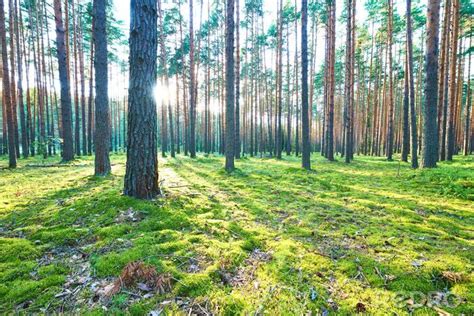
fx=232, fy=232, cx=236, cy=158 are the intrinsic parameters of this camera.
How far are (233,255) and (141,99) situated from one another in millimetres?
3200

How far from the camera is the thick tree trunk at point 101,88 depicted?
22.2 ft

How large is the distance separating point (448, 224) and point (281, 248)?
2.98m

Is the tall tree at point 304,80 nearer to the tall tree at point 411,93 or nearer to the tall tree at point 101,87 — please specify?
the tall tree at point 411,93

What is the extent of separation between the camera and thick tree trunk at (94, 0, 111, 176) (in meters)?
6.78

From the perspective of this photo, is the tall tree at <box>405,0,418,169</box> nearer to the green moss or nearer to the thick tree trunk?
the thick tree trunk

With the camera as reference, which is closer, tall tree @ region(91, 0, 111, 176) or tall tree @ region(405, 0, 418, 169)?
tall tree @ region(91, 0, 111, 176)

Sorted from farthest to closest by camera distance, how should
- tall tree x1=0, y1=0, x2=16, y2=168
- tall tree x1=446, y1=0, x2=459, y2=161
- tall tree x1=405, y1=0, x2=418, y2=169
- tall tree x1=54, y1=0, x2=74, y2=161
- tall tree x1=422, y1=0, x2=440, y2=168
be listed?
tall tree x1=446, y1=0, x2=459, y2=161
tall tree x1=405, y1=0, x2=418, y2=169
tall tree x1=54, y1=0, x2=74, y2=161
tall tree x1=0, y1=0, x2=16, y2=168
tall tree x1=422, y1=0, x2=440, y2=168

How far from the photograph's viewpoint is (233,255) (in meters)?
2.70

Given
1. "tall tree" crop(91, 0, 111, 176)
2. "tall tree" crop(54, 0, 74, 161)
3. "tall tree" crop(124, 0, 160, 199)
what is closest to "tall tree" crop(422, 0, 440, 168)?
"tall tree" crop(124, 0, 160, 199)

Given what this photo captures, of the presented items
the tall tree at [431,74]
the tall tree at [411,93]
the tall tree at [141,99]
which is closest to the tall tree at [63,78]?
the tall tree at [141,99]

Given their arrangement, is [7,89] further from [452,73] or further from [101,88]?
[452,73]

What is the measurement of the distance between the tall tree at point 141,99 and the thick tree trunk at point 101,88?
11.4 ft

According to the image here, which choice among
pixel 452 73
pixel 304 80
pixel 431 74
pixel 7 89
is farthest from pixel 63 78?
pixel 452 73

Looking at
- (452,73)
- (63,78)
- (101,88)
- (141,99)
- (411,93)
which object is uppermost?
(452,73)
